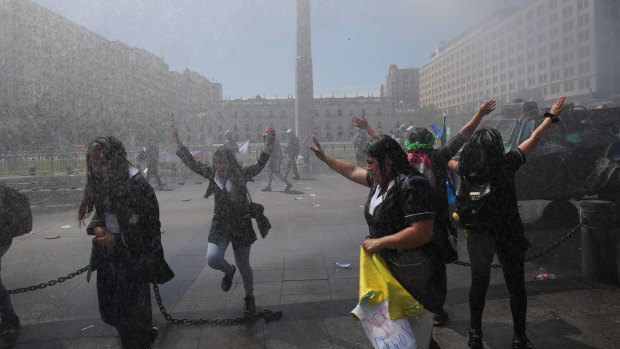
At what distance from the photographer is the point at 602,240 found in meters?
4.52

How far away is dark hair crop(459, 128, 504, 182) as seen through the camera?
10.1 feet

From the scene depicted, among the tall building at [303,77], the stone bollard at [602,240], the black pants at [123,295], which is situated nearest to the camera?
the black pants at [123,295]

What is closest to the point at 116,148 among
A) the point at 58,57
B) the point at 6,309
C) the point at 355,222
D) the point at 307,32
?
the point at 6,309

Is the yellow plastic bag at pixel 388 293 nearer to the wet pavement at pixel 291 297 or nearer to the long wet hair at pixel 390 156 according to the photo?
the long wet hair at pixel 390 156

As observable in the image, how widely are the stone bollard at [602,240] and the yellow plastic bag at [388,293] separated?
3.21m

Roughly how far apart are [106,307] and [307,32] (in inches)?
680

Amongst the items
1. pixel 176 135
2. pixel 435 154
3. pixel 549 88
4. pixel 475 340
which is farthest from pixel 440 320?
pixel 549 88

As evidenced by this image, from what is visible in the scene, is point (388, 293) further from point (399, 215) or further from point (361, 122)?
point (361, 122)

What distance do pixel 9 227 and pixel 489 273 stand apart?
12.2 ft

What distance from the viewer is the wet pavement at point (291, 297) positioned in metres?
3.56

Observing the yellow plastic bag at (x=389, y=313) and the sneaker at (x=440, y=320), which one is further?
the sneaker at (x=440, y=320)

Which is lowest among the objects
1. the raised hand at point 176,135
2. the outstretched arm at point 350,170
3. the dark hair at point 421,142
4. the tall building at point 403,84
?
the outstretched arm at point 350,170

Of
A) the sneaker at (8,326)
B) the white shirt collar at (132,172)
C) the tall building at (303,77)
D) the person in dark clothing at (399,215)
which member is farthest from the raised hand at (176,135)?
the tall building at (303,77)

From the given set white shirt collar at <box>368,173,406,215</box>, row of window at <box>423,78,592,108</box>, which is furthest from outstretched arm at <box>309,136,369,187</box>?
row of window at <box>423,78,592,108</box>
